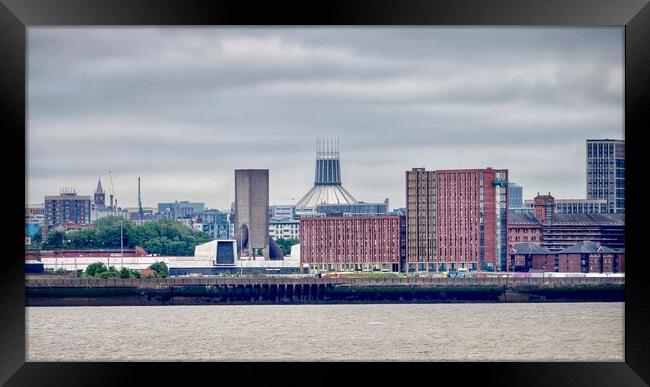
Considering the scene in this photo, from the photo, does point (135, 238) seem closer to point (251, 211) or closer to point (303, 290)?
point (251, 211)

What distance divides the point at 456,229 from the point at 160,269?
1008 centimetres

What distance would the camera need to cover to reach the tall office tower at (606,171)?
3809 centimetres

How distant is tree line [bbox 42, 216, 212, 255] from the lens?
37.1 m

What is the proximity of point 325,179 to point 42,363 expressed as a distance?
3918 cm

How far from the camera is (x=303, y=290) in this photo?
33.2m

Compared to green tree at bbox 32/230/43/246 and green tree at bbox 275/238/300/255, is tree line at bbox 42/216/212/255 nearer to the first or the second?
green tree at bbox 32/230/43/246

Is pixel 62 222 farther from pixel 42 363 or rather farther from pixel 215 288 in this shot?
pixel 42 363

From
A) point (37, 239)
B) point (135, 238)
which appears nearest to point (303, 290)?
point (135, 238)

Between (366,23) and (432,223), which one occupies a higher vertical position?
(366,23)

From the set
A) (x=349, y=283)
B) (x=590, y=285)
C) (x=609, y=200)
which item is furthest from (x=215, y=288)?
(x=609, y=200)

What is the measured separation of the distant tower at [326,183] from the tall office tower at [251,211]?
12.3ft

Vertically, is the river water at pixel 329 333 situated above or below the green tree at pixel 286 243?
below

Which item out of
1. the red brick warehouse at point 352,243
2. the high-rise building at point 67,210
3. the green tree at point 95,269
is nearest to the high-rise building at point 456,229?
the red brick warehouse at point 352,243

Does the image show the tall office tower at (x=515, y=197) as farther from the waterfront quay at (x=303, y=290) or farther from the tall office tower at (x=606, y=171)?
the waterfront quay at (x=303, y=290)
